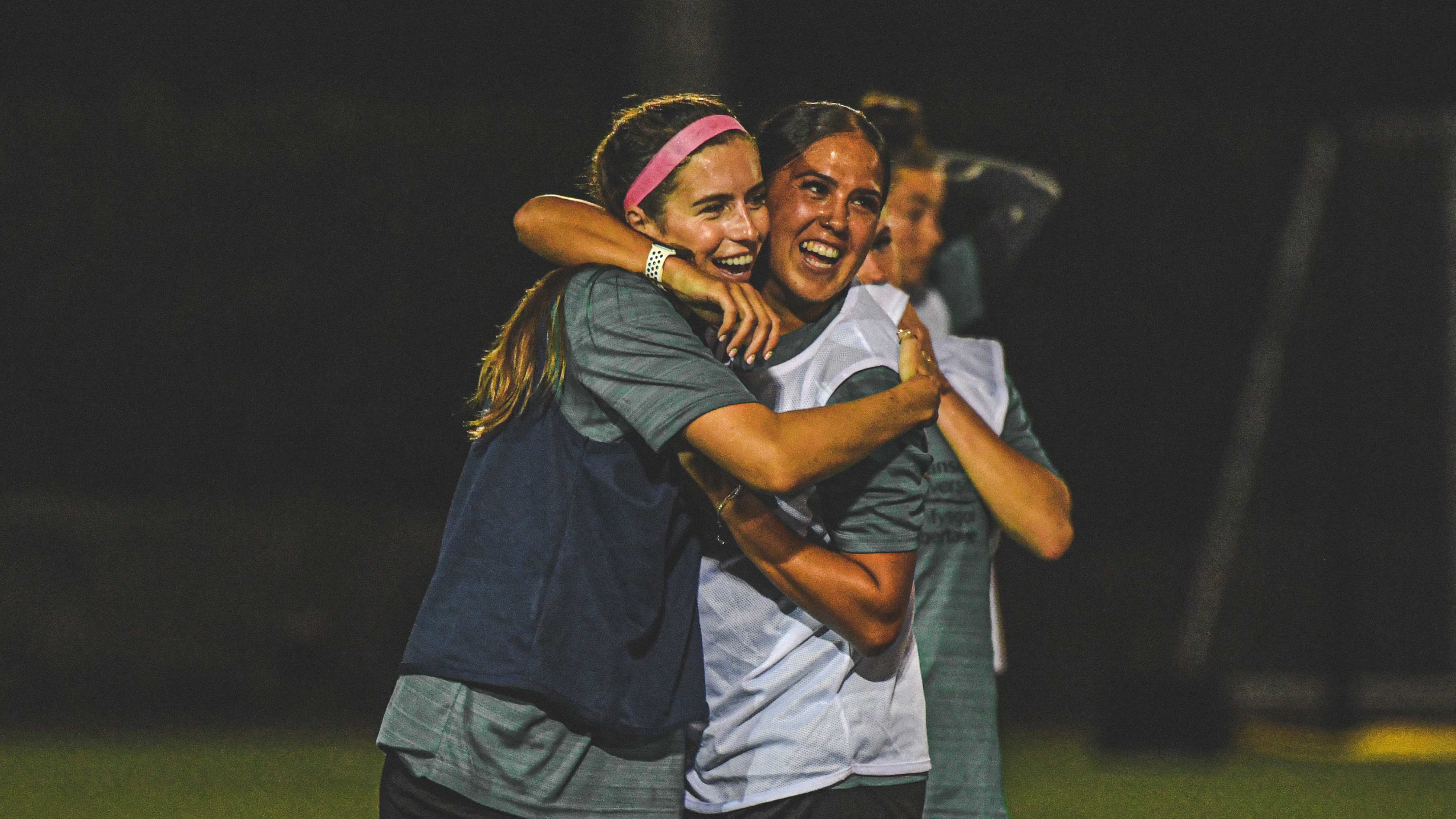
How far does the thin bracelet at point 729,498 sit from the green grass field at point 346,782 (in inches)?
166

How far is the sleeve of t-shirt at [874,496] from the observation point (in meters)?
2.00

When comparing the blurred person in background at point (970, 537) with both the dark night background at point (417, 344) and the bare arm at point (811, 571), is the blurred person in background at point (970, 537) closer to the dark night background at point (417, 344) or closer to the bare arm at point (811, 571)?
the bare arm at point (811, 571)

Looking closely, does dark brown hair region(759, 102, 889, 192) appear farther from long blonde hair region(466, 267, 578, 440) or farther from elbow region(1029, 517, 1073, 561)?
elbow region(1029, 517, 1073, 561)

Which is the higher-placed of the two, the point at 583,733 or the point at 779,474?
the point at 779,474

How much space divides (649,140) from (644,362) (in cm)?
42

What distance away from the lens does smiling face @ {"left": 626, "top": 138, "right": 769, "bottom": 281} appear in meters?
2.13

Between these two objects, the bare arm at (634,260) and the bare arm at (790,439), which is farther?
the bare arm at (634,260)

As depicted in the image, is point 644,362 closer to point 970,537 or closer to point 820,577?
point 820,577

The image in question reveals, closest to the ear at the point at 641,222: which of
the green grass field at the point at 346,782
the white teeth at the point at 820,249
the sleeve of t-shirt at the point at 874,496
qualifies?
the white teeth at the point at 820,249

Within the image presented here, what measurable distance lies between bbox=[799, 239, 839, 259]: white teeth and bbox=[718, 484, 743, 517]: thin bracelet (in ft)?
1.51

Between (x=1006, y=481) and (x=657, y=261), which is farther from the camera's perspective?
(x=1006, y=481)

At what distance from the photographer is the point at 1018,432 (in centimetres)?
269

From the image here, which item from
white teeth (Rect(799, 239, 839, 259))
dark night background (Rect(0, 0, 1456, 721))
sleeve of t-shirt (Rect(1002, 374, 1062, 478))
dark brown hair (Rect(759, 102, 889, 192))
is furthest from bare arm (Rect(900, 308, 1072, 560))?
dark night background (Rect(0, 0, 1456, 721))

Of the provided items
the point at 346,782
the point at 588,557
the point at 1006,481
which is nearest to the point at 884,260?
the point at 1006,481
